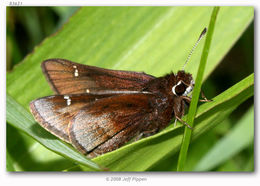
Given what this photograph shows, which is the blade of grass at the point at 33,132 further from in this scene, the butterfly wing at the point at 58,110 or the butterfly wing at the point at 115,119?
the butterfly wing at the point at 115,119

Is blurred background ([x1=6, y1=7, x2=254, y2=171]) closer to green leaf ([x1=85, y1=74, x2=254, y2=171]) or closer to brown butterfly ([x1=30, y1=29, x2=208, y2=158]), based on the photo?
brown butterfly ([x1=30, y1=29, x2=208, y2=158])

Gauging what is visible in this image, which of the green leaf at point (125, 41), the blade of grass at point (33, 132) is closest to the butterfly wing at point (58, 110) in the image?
the blade of grass at point (33, 132)

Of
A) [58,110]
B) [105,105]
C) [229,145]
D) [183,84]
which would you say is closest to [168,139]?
[183,84]

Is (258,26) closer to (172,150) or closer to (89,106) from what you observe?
(172,150)

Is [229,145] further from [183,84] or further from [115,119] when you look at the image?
[115,119]

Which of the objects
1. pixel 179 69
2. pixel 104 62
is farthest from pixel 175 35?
pixel 104 62

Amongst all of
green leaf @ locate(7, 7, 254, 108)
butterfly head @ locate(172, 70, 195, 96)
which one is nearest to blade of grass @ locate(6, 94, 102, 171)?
green leaf @ locate(7, 7, 254, 108)

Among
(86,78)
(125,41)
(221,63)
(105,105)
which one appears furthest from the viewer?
(221,63)
